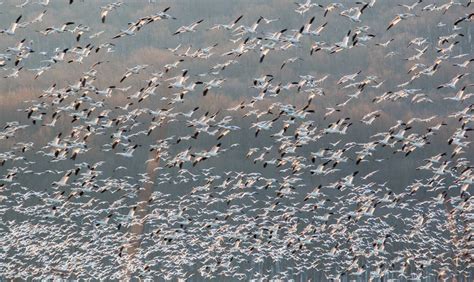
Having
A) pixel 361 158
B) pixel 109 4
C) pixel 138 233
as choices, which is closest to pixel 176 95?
pixel 109 4

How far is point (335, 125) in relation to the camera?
164 feet

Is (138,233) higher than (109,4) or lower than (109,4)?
lower

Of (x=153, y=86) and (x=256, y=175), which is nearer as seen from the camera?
(x=153, y=86)

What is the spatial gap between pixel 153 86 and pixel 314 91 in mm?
7724

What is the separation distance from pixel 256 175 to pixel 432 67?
1441cm

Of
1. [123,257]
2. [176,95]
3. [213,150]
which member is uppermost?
[176,95]

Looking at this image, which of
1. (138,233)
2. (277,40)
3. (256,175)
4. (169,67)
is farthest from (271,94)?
(138,233)

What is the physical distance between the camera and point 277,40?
47375 millimetres

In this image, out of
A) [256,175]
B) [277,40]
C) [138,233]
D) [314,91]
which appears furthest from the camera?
[138,233]

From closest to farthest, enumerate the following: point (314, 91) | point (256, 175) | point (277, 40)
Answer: point (277, 40), point (314, 91), point (256, 175)

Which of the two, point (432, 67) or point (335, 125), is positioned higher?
point (432, 67)

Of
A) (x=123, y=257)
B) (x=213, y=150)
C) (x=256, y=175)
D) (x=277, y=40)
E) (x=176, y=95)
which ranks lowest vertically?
(x=123, y=257)

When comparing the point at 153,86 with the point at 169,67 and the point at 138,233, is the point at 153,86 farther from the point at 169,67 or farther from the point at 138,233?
the point at 138,233

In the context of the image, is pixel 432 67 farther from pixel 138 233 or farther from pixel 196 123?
pixel 138 233
